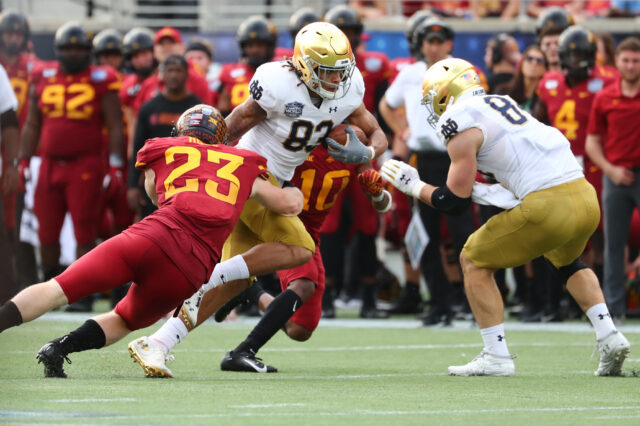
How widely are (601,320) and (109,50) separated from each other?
23.0 ft

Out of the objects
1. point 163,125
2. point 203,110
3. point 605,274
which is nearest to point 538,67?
point 605,274

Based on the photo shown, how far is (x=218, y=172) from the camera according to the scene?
580cm

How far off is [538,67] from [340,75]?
4.68 metres

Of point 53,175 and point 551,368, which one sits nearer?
point 551,368

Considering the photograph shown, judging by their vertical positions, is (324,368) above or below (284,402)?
below

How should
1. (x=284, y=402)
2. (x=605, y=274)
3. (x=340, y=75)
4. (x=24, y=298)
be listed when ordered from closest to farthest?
(x=284, y=402) < (x=24, y=298) < (x=340, y=75) < (x=605, y=274)

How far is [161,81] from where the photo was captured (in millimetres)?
10641

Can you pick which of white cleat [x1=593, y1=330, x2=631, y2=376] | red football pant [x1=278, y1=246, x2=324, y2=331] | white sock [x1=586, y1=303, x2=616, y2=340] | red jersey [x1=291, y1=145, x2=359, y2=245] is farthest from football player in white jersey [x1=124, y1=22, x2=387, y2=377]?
white cleat [x1=593, y1=330, x2=631, y2=376]

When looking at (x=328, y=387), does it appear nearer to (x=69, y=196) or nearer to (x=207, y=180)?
(x=207, y=180)

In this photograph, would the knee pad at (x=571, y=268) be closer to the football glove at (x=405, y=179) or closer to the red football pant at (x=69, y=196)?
the football glove at (x=405, y=179)

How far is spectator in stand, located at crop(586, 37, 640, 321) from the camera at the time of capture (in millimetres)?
9445

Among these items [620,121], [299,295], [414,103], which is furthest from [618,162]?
[299,295]

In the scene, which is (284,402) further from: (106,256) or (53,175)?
(53,175)

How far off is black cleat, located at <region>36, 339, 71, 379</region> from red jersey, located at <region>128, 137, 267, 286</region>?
643 millimetres
